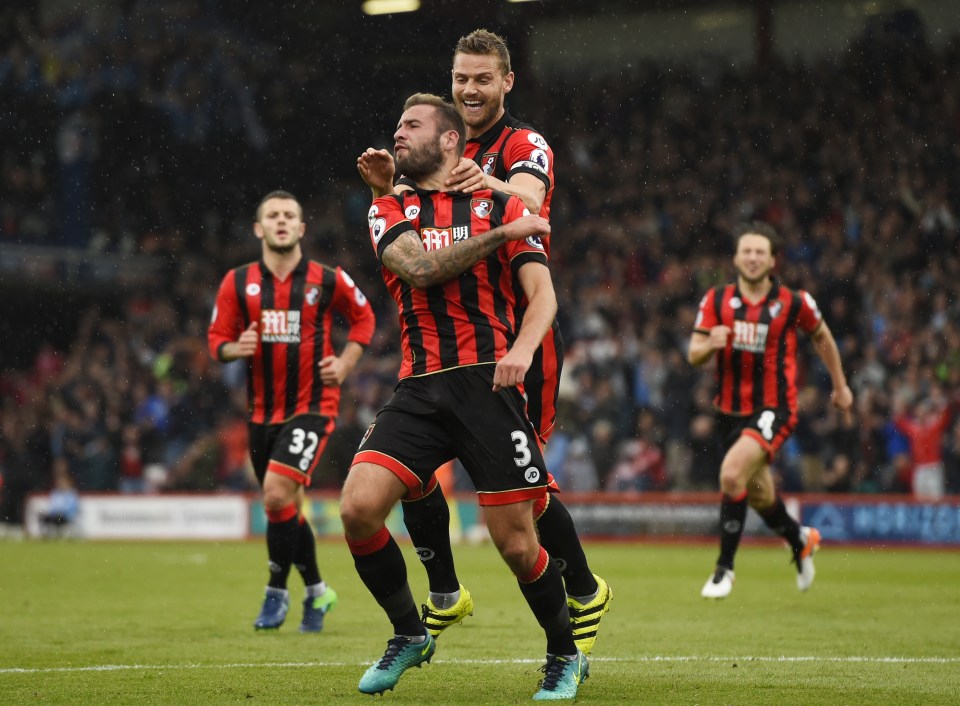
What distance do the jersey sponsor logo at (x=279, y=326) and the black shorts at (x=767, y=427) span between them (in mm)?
3553

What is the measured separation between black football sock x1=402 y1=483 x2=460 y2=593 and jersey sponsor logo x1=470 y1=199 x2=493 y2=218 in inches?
44.9

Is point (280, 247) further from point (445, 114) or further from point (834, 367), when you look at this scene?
point (834, 367)

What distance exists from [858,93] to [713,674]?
667 inches

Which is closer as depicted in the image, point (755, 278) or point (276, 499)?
point (276, 499)

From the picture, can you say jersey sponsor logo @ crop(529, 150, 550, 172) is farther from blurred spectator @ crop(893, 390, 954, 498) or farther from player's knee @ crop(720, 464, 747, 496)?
blurred spectator @ crop(893, 390, 954, 498)

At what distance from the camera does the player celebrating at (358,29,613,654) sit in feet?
19.5

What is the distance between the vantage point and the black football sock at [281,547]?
335 inches

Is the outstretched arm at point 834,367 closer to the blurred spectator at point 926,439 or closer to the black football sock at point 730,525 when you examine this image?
the black football sock at point 730,525

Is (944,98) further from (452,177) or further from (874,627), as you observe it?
(452,177)

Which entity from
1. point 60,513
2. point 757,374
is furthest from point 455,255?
point 60,513

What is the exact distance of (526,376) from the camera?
254 inches

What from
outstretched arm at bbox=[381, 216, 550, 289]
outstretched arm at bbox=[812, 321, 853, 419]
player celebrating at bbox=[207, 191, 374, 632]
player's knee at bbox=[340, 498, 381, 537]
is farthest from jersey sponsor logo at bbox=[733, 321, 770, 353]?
player's knee at bbox=[340, 498, 381, 537]

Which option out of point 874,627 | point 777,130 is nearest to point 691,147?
point 777,130

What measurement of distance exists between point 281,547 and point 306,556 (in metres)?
0.27
